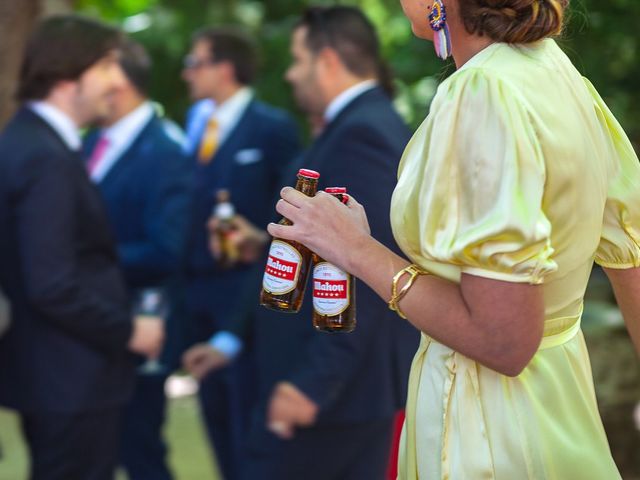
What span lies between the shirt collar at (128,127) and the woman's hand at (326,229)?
3.61m

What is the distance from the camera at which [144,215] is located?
5.38 metres

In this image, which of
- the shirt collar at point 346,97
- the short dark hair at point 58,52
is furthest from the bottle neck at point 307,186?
the short dark hair at point 58,52

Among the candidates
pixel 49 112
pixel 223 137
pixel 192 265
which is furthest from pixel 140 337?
pixel 223 137

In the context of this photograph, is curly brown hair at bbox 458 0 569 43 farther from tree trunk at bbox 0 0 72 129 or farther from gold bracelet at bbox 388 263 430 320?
tree trunk at bbox 0 0 72 129

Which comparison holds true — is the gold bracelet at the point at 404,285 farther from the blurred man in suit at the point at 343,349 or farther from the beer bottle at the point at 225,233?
the beer bottle at the point at 225,233

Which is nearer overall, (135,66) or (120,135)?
(120,135)

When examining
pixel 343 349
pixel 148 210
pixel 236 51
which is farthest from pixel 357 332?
pixel 236 51

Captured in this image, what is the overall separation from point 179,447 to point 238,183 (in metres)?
2.78

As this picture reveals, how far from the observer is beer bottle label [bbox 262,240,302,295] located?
2.24 metres

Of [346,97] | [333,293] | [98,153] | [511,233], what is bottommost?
[98,153]

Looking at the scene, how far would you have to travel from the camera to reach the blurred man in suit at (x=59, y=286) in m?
3.86

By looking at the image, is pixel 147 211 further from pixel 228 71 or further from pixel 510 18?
pixel 510 18

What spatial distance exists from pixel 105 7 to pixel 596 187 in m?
7.61

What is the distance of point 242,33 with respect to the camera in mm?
6641
